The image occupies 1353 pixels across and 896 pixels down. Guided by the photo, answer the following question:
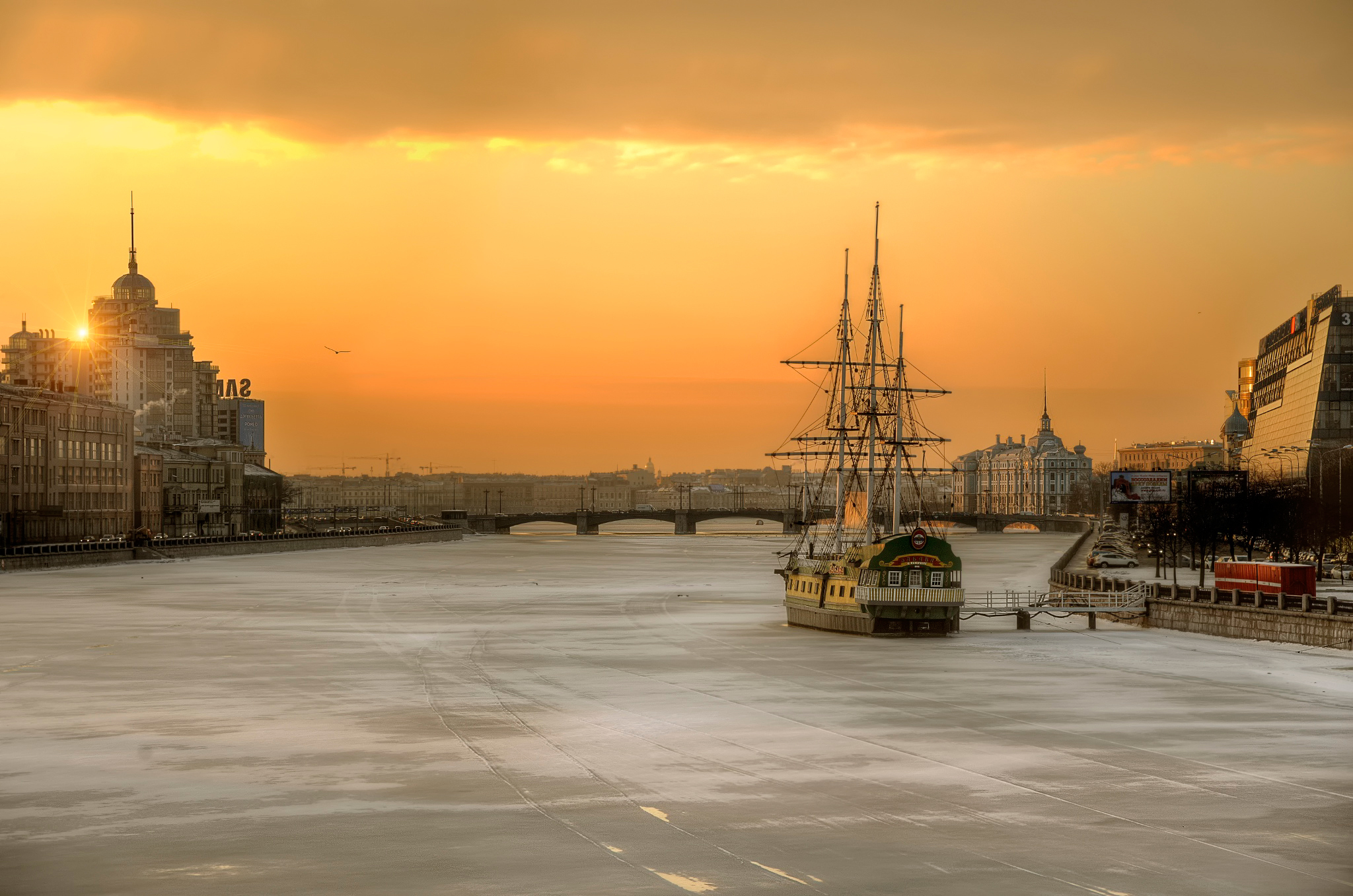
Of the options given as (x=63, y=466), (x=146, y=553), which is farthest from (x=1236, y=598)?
(x=63, y=466)

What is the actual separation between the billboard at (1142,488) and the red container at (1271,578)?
2593 cm

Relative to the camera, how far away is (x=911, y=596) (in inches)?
2972

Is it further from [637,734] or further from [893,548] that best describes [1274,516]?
[637,734]

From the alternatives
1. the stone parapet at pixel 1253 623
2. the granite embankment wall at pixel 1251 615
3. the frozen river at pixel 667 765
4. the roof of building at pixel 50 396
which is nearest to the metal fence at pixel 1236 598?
the granite embankment wall at pixel 1251 615

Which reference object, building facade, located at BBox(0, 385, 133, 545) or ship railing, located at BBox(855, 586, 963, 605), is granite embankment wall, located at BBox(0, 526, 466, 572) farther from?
ship railing, located at BBox(855, 586, 963, 605)

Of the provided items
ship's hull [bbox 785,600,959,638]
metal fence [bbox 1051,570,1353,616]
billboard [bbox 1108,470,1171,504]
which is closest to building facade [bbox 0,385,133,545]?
billboard [bbox 1108,470,1171,504]

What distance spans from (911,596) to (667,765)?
41.8 m

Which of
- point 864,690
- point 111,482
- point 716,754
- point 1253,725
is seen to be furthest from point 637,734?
point 111,482

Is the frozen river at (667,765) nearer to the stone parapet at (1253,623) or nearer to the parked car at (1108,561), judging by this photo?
the stone parapet at (1253,623)

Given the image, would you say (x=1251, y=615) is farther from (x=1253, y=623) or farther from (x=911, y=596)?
(x=911, y=596)

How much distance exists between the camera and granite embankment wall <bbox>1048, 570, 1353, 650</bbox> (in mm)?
65938

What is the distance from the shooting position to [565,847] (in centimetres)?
2652

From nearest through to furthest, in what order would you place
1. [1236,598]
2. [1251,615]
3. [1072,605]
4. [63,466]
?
[1251,615]
[1236,598]
[1072,605]
[63,466]

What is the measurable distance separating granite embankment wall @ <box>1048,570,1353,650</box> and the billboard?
57.1 feet
